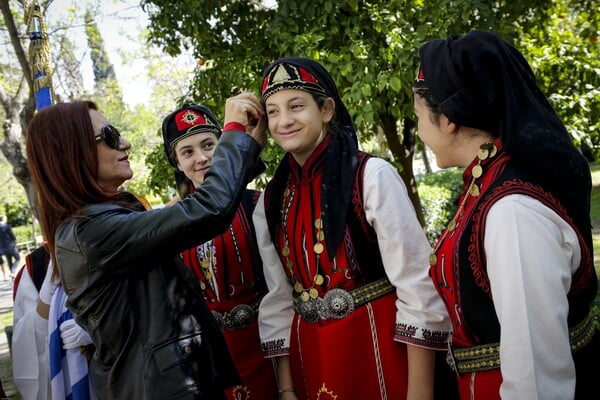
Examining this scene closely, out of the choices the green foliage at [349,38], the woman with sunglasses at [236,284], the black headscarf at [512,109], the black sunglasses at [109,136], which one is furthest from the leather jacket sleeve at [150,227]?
the green foliage at [349,38]

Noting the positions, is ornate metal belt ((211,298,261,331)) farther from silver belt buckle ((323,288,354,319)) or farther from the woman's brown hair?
the woman's brown hair

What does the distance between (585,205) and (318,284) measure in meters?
0.99

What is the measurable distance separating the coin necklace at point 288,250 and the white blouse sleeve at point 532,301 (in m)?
0.80

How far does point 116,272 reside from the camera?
178 cm

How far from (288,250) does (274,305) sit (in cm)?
28

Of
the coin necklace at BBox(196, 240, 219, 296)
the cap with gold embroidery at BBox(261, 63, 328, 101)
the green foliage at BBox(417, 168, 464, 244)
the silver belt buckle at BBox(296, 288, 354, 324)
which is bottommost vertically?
the green foliage at BBox(417, 168, 464, 244)

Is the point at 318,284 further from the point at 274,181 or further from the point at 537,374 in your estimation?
the point at 537,374

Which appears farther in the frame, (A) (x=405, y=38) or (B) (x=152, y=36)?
(B) (x=152, y=36)

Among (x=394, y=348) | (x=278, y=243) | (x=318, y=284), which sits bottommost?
(x=394, y=348)

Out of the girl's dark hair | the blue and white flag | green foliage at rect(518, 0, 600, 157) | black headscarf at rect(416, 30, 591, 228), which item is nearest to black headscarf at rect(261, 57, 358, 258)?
the girl's dark hair

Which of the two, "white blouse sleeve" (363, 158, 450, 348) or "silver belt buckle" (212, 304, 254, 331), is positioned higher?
"white blouse sleeve" (363, 158, 450, 348)

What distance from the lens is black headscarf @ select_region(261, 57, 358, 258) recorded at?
Answer: 2023 millimetres

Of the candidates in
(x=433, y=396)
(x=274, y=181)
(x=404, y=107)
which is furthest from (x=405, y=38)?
(x=433, y=396)

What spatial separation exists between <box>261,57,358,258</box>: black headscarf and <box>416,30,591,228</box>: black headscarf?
57cm
